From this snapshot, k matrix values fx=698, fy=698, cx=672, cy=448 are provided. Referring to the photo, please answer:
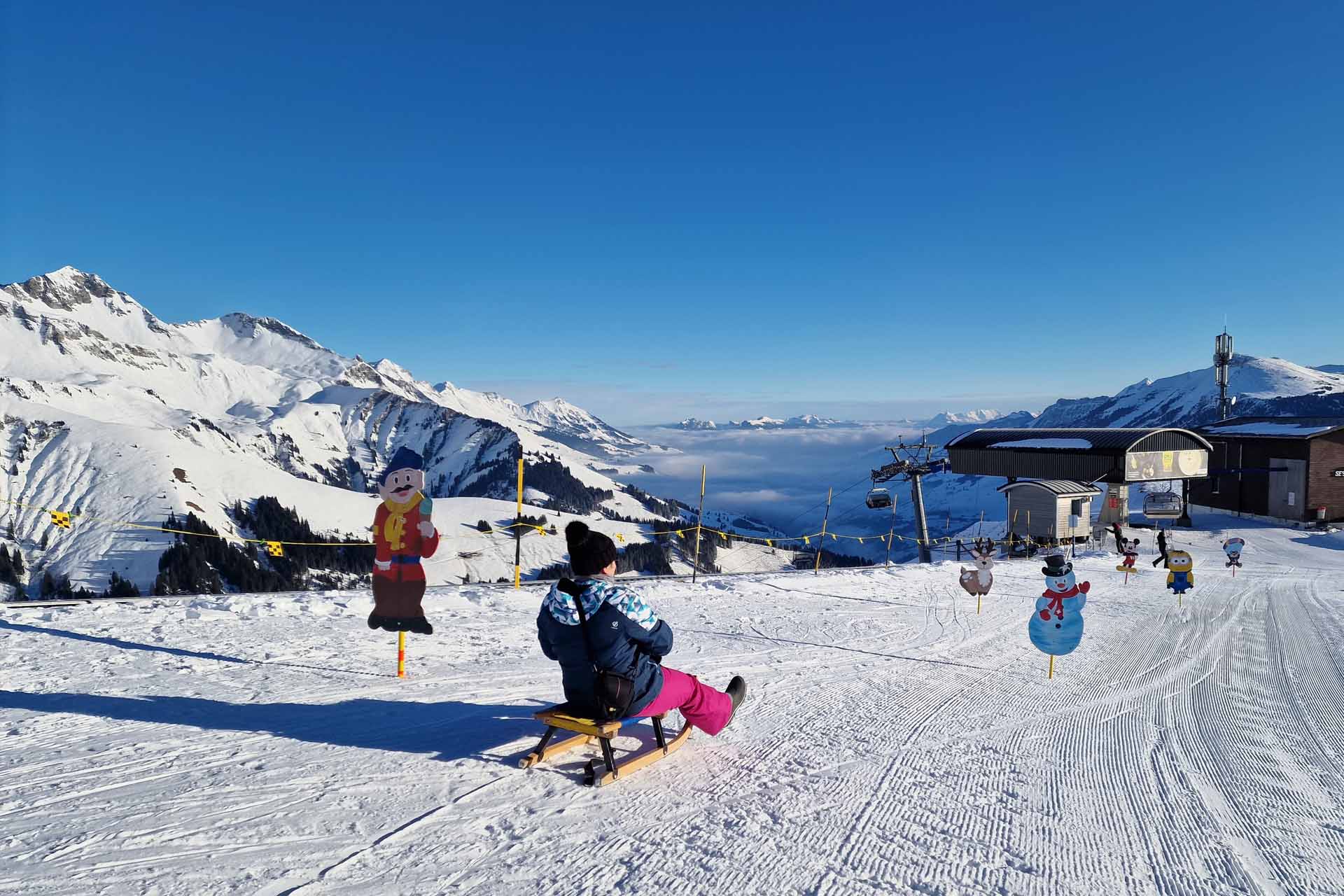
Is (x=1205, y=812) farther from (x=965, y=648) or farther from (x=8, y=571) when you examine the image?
(x=8, y=571)

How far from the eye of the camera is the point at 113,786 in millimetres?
5117

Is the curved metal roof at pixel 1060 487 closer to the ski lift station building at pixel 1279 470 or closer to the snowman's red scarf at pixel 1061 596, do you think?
the ski lift station building at pixel 1279 470

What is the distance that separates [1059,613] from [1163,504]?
33951 millimetres

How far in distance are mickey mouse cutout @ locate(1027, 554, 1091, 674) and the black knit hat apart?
20.9 feet

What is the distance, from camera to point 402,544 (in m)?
8.32

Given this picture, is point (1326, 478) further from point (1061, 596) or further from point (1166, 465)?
point (1061, 596)

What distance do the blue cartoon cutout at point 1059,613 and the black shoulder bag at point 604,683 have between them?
6.30 m

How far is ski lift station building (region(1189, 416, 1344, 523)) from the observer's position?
128 ft

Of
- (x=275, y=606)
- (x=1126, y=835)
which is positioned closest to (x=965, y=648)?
(x=1126, y=835)

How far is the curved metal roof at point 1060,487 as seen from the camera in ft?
110

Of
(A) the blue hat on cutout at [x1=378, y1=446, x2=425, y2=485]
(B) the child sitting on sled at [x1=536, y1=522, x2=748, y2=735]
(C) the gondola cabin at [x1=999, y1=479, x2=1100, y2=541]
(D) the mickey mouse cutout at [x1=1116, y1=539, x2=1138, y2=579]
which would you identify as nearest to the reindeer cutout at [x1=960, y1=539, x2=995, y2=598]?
(D) the mickey mouse cutout at [x1=1116, y1=539, x2=1138, y2=579]

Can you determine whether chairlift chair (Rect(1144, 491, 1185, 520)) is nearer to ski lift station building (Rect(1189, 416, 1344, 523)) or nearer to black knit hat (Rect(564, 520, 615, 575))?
ski lift station building (Rect(1189, 416, 1344, 523))

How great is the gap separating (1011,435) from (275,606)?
144 ft

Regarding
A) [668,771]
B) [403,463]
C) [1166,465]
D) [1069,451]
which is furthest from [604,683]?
[1166,465]
